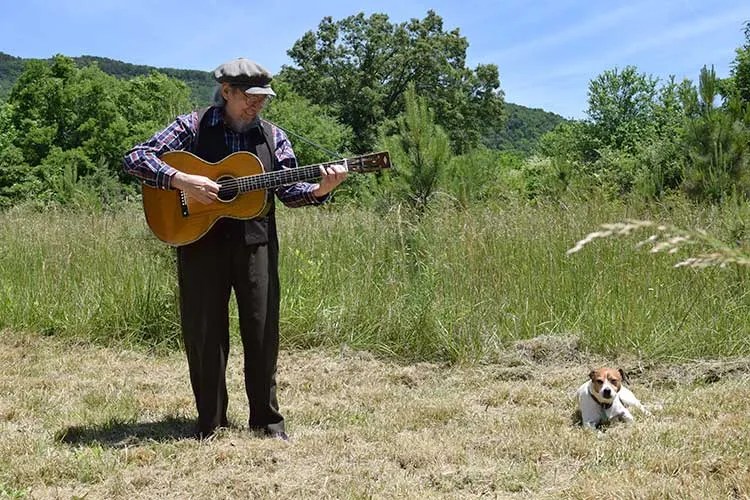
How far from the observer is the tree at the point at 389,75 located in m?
37.9

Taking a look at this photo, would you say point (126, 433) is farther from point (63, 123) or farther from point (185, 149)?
point (63, 123)

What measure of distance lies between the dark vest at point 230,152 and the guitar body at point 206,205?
0.16 ft

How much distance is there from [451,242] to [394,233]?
0.49 metres

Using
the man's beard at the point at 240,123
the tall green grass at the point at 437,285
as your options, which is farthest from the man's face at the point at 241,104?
the tall green grass at the point at 437,285

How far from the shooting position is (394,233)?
5.91 metres

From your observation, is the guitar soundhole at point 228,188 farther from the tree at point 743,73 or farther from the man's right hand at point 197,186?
the tree at point 743,73

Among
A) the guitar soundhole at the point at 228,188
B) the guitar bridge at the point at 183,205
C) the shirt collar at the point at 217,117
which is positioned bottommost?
the guitar bridge at the point at 183,205

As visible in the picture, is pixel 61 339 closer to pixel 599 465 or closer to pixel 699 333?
pixel 599 465

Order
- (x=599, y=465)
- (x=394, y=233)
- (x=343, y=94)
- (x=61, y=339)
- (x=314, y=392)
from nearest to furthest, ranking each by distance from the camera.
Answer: (x=599, y=465)
(x=314, y=392)
(x=61, y=339)
(x=394, y=233)
(x=343, y=94)

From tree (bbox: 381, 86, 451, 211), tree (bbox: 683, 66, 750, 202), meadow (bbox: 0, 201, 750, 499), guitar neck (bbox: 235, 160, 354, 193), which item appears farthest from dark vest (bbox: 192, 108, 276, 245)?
tree (bbox: 683, 66, 750, 202)

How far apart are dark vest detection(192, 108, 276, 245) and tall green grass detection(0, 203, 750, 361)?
2073 mm

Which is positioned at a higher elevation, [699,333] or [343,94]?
[343,94]

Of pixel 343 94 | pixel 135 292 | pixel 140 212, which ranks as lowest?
pixel 135 292

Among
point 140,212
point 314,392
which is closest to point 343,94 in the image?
point 140,212
